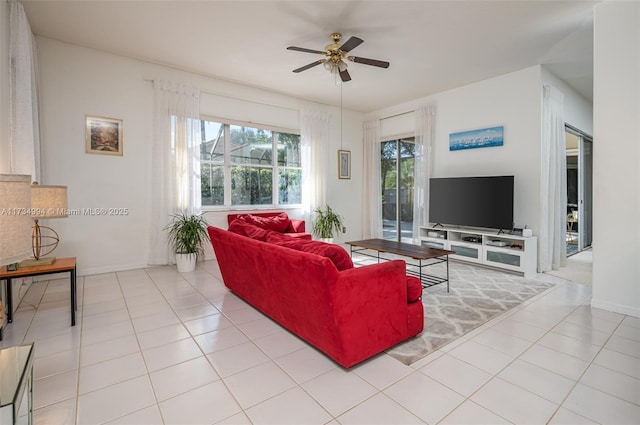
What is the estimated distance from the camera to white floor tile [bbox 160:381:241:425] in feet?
5.24

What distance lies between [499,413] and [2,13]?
16.7 feet

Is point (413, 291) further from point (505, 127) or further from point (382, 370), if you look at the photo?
point (505, 127)

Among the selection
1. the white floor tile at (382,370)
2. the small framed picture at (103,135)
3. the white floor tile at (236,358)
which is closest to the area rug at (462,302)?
the white floor tile at (382,370)

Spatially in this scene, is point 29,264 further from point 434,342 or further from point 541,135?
point 541,135

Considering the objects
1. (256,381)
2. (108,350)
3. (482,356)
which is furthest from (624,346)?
(108,350)

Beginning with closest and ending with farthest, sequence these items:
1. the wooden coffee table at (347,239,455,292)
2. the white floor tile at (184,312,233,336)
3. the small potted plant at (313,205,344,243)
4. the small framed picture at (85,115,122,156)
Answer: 1. the white floor tile at (184,312,233,336)
2. the wooden coffee table at (347,239,455,292)
3. the small framed picture at (85,115,122,156)
4. the small potted plant at (313,205,344,243)

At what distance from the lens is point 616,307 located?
3.04 m

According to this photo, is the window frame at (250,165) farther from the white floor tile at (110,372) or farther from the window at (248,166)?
the white floor tile at (110,372)

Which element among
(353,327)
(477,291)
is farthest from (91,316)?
(477,291)

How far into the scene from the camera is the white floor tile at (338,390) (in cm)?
170

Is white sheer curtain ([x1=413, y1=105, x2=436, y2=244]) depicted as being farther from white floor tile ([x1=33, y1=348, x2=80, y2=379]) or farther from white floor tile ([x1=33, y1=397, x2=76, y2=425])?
white floor tile ([x1=33, y1=397, x2=76, y2=425])

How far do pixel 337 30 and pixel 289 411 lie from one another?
3.85 m

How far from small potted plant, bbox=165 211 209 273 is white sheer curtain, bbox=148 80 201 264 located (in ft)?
0.39

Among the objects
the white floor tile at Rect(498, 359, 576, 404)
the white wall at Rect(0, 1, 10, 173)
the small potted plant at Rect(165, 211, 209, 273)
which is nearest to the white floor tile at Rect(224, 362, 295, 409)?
the white floor tile at Rect(498, 359, 576, 404)
